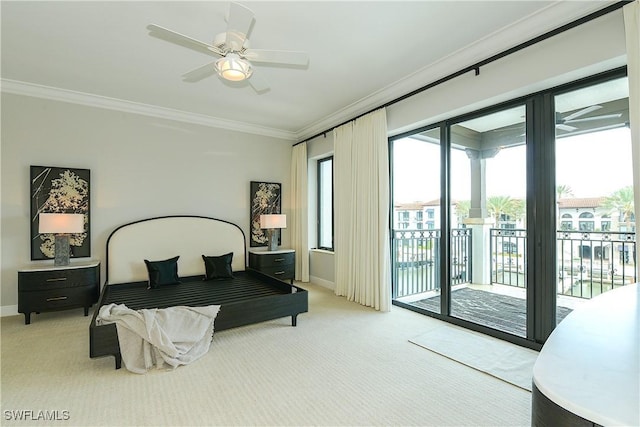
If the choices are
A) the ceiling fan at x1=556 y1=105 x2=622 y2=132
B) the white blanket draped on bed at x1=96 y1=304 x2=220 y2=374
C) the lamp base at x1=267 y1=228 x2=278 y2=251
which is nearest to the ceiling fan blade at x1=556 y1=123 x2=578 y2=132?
the ceiling fan at x1=556 y1=105 x2=622 y2=132

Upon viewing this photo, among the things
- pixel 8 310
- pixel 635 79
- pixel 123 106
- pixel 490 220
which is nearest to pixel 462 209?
pixel 490 220

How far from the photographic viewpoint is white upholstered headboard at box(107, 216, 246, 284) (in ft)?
14.0

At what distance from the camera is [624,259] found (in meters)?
2.73

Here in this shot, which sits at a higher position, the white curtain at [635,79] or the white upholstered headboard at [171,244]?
the white curtain at [635,79]

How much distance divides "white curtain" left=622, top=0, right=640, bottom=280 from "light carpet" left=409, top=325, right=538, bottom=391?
1.09 metres

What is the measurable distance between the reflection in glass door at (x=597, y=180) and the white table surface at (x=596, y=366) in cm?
200

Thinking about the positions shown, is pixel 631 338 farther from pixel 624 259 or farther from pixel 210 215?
pixel 210 215

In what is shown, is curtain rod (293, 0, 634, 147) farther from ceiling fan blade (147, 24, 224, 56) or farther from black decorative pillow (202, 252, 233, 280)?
black decorative pillow (202, 252, 233, 280)

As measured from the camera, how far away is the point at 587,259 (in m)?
3.06

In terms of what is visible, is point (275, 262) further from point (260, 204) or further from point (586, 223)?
point (586, 223)

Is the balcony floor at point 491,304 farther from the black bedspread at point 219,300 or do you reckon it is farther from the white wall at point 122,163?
the white wall at point 122,163

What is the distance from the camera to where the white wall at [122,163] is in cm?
385

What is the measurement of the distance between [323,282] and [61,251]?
3779 mm

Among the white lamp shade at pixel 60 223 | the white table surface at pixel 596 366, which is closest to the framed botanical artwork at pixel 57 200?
the white lamp shade at pixel 60 223
